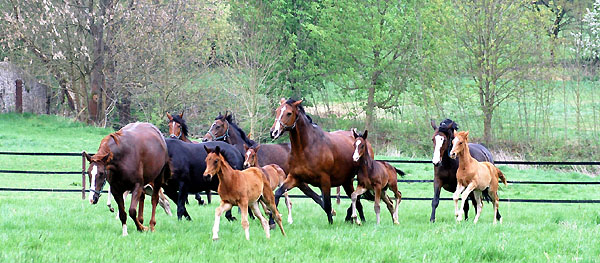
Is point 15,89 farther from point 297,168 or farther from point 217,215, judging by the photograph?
point 217,215

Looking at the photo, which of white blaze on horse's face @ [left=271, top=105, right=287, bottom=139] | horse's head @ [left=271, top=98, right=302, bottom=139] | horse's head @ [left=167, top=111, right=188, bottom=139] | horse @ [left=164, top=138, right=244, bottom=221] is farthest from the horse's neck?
horse's head @ [left=167, top=111, right=188, bottom=139]

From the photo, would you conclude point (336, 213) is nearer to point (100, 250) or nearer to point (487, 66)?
point (100, 250)

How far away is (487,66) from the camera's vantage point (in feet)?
87.1

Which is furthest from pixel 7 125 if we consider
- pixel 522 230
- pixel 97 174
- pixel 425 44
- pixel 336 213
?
pixel 522 230

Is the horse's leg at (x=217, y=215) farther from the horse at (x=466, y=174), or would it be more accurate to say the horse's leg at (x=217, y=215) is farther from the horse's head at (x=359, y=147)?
the horse at (x=466, y=174)

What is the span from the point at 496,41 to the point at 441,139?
52.1ft

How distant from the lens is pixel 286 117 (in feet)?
37.3

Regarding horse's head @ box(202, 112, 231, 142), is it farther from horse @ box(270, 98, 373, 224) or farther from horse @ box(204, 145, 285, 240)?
horse @ box(204, 145, 285, 240)

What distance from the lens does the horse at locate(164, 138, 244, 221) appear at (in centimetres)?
1190

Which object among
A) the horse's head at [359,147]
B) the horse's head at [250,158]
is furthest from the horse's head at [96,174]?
the horse's head at [359,147]

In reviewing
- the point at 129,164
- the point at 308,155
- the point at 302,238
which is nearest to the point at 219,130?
the point at 308,155

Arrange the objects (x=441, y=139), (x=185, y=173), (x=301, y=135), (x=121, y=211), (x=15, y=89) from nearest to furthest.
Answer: (x=121, y=211) < (x=441, y=139) < (x=301, y=135) < (x=185, y=173) < (x=15, y=89)

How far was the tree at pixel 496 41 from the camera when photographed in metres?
26.1

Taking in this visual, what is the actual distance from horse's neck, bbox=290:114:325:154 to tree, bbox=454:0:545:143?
15955 millimetres
